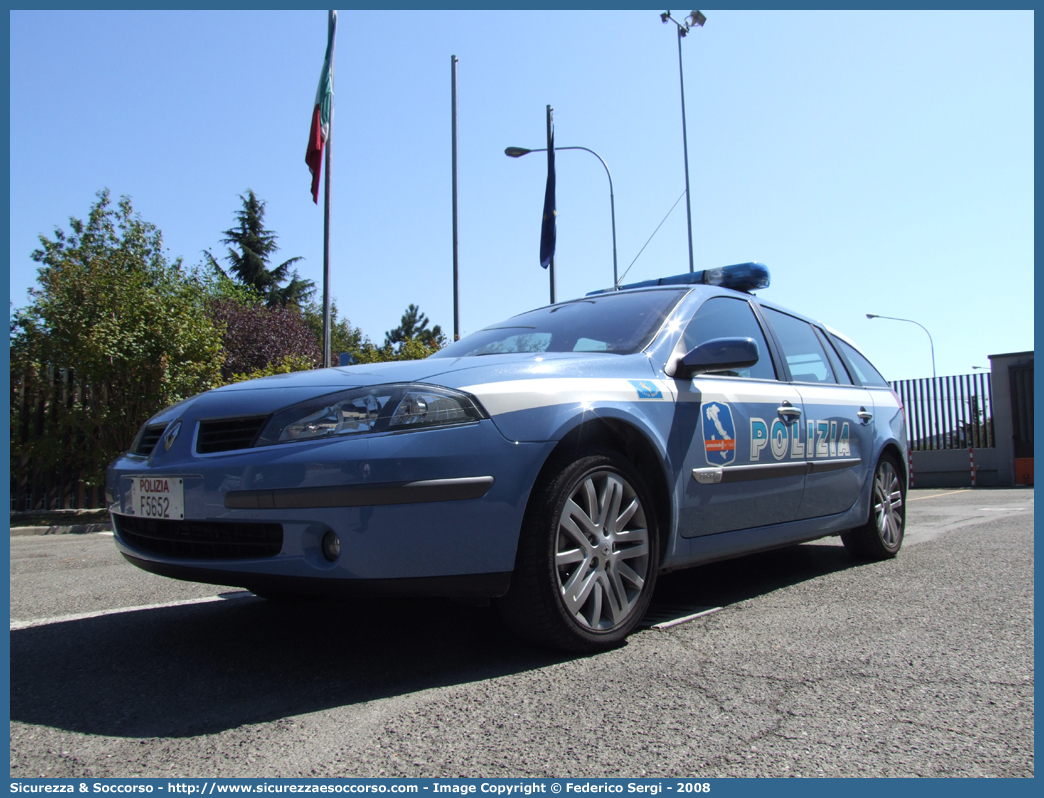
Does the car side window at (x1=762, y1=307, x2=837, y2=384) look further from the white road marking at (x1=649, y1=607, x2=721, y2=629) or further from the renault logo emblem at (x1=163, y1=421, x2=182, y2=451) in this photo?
the renault logo emblem at (x1=163, y1=421, x2=182, y2=451)

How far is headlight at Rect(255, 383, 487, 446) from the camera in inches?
107

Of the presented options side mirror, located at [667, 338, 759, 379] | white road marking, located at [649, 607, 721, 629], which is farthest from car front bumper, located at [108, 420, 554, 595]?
side mirror, located at [667, 338, 759, 379]

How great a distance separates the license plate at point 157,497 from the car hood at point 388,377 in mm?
249

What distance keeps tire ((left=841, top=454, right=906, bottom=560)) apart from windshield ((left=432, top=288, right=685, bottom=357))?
2.16 meters

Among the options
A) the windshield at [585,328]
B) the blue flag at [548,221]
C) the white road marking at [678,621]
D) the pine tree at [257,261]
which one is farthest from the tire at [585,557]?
the pine tree at [257,261]

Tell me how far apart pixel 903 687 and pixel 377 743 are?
157 centimetres

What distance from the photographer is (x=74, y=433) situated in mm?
13805

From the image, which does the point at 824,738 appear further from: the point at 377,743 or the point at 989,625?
the point at 989,625

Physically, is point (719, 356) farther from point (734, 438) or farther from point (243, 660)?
point (243, 660)

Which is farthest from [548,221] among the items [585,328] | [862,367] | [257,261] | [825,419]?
[257,261]

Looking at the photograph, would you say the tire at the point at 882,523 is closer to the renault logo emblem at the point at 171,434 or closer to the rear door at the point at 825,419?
the rear door at the point at 825,419

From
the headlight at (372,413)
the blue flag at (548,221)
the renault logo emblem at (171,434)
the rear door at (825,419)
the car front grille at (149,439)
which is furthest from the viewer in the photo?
the blue flag at (548,221)

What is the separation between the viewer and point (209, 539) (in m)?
2.80

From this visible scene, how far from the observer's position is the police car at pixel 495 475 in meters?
2.63
